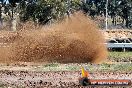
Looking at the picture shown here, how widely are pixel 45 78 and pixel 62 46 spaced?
626 cm

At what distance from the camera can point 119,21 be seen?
387 ft

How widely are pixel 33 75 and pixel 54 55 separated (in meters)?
5.57

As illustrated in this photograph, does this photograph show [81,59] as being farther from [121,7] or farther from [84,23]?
[121,7]

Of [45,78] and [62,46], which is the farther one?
[62,46]

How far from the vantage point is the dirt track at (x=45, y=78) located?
1071cm

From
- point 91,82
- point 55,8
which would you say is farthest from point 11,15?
point 91,82

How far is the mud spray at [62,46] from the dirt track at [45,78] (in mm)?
4043

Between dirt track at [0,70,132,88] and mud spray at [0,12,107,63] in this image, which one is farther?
mud spray at [0,12,107,63]

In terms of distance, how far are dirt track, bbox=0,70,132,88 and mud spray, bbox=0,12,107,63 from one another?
404cm

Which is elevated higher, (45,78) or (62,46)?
(45,78)

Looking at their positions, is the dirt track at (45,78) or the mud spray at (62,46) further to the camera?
the mud spray at (62,46)

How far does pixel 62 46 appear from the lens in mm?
18438

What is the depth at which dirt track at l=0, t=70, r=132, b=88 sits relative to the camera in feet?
35.1

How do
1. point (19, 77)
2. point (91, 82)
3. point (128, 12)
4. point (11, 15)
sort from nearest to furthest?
point (91, 82) → point (19, 77) → point (11, 15) → point (128, 12)
